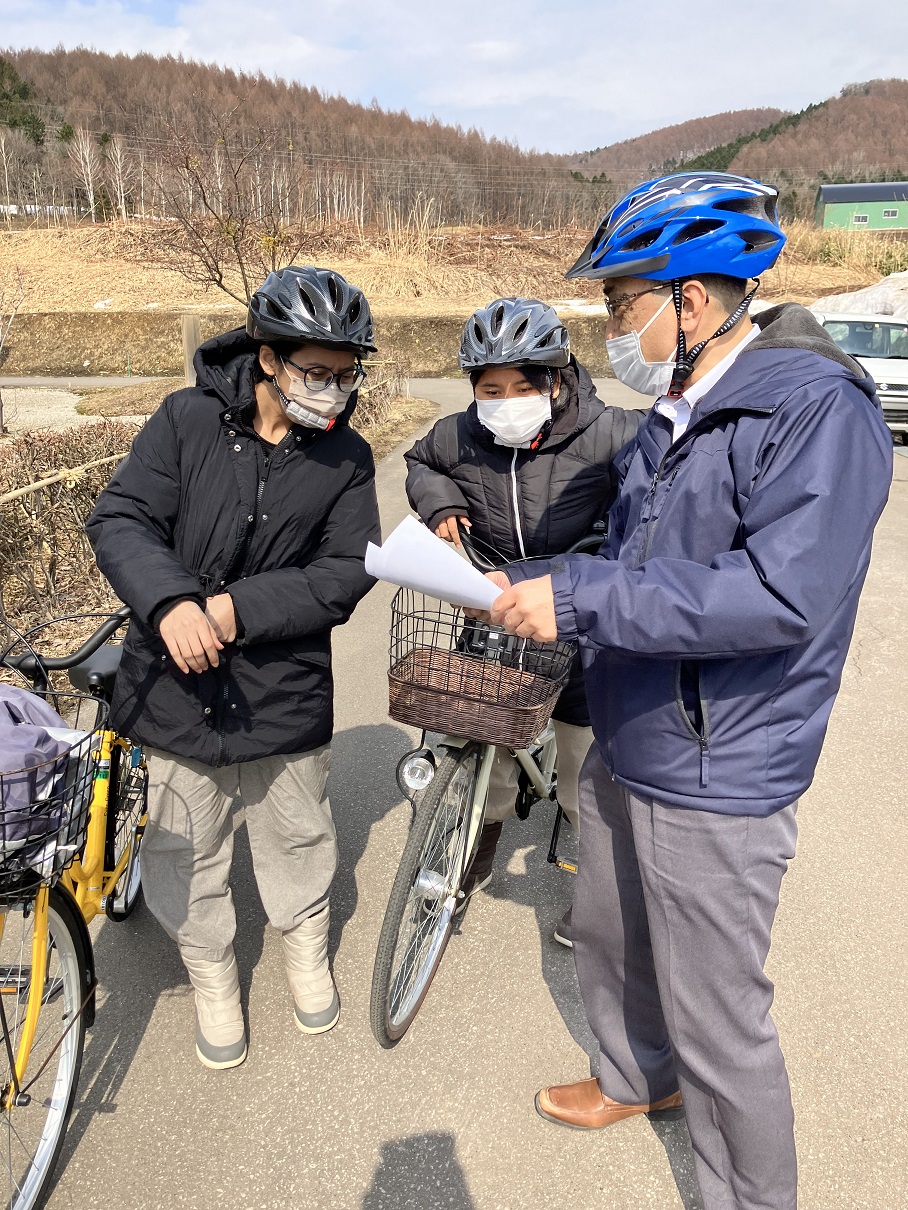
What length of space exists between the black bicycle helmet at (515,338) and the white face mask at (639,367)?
74cm

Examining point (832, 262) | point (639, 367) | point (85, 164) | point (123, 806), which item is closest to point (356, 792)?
point (123, 806)

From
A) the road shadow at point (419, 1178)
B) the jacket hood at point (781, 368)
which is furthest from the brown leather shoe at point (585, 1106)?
the jacket hood at point (781, 368)

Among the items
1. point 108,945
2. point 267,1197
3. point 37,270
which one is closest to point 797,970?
point 267,1197

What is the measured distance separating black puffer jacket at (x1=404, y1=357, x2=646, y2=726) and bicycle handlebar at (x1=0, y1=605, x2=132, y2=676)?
3.45 feet

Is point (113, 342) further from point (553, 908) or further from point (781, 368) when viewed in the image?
point (781, 368)

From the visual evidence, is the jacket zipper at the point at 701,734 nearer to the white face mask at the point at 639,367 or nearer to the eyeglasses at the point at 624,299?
the white face mask at the point at 639,367

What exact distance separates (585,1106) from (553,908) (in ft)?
3.24

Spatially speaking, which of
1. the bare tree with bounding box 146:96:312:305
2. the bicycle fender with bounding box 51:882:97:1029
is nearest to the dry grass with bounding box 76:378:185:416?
the bare tree with bounding box 146:96:312:305

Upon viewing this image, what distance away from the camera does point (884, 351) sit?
1530cm

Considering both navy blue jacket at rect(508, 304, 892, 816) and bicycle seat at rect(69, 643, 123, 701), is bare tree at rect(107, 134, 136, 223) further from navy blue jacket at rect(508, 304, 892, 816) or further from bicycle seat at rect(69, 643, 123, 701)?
navy blue jacket at rect(508, 304, 892, 816)

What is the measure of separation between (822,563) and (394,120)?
341 feet

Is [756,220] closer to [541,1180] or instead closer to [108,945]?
[541,1180]

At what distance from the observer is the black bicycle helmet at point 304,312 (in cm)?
233

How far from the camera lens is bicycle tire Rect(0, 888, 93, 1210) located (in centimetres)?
212
